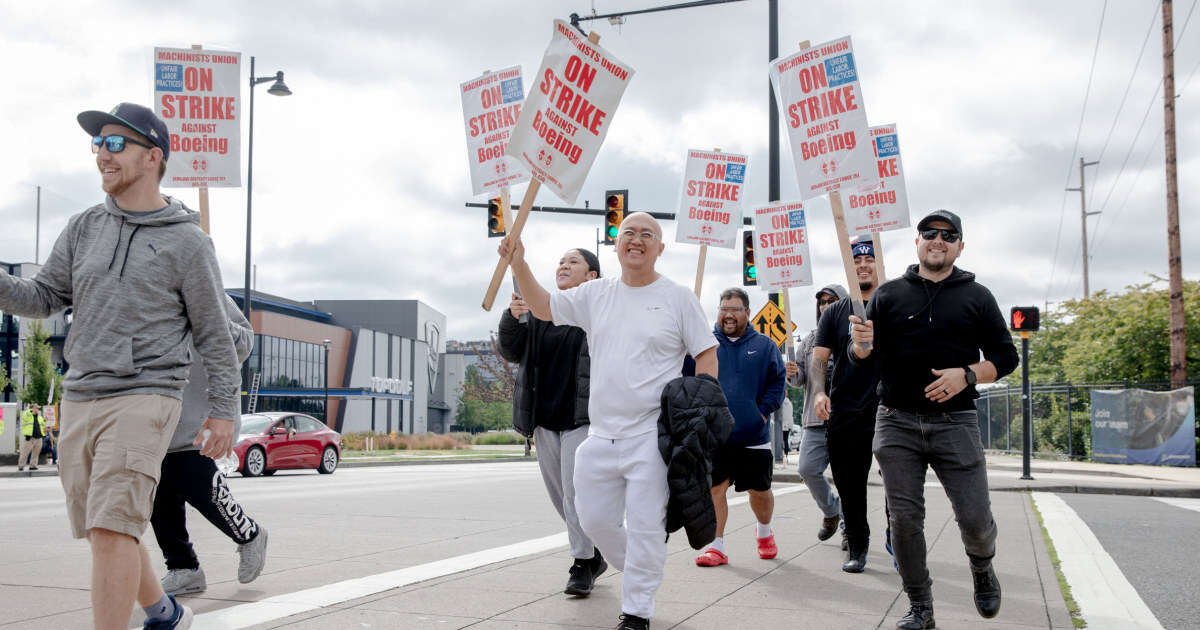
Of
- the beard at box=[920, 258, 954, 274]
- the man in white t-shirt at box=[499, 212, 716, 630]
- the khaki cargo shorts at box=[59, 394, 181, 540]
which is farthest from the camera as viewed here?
the beard at box=[920, 258, 954, 274]

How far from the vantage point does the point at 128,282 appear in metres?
3.52

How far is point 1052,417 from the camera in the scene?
28.5 metres

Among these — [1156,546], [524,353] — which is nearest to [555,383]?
[524,353]

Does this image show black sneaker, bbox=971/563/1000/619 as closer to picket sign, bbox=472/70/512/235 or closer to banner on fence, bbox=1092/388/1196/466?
picket sign, bbox=472/70/512/235

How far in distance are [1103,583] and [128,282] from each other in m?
5.63

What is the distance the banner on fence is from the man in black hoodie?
21052mm

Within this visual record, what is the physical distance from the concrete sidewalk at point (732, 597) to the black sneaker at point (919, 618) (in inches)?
5.3

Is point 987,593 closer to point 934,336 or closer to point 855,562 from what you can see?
point 934,336

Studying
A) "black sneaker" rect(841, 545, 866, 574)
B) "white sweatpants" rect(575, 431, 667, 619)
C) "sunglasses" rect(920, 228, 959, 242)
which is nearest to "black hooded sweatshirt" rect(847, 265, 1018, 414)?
"sunglasses" rect(920, 228, 959, 242)

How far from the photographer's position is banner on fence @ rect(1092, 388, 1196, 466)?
2291cm

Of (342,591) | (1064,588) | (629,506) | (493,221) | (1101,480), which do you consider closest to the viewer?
(629,506)

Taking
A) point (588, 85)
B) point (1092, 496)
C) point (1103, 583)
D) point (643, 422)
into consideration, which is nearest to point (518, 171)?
point (588, 85)

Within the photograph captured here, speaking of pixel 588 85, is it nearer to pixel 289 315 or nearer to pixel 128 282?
pixel 128 282

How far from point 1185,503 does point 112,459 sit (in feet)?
47.9
